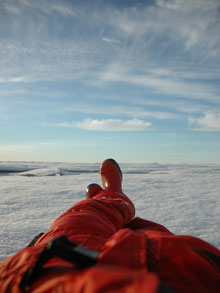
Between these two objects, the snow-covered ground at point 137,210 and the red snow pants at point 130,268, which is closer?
the red snow pants at point 130,268

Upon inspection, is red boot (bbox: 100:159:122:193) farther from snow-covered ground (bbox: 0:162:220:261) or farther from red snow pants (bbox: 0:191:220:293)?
red snow pants (bbox: 0:191:220:293)

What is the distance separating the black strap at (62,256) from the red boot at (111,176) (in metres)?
1.28

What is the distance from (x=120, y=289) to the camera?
33cm

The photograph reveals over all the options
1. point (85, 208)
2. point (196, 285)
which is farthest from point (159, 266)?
point (85, 208)

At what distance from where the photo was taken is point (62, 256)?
41 cm

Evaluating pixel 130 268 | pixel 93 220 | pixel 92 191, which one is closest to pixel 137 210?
pixel 92 191

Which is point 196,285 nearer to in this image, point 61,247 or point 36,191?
point 61,247

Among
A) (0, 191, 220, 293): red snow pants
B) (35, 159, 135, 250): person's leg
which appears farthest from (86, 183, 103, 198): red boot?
(0, 191, 220, 293): red snow pants

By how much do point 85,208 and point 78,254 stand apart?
475 mm

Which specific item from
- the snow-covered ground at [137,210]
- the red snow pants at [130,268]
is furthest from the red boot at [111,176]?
the red snow pants at [130,268]

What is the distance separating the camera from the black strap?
411 mm

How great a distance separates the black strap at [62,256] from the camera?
0.41 metres

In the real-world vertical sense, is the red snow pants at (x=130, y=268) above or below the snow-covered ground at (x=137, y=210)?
above

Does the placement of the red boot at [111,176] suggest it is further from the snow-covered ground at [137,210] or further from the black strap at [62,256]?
the black strap at [62,256]
